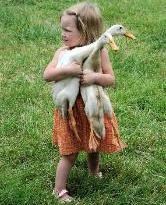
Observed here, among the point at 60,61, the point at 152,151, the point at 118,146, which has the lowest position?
the point at 152,151

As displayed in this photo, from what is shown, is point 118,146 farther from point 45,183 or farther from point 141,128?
point 141,128

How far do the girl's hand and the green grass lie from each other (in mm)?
834

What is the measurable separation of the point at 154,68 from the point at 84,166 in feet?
9.29

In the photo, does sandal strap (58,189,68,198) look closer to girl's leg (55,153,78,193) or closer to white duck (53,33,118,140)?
girl's leg (55,153,78,193)

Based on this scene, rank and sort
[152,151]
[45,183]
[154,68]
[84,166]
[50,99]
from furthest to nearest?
[154,68] < [50,99] < [152,151] < [84,166] < [45,183]

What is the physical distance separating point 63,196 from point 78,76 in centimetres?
85

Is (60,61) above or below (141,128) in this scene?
above

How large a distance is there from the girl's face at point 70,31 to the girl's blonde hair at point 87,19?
0.08 feet

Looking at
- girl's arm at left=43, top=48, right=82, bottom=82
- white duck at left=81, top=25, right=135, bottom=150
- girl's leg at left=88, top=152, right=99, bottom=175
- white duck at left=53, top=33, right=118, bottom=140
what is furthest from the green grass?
girl's arm at left=43, top=48, right=82, bottom=82

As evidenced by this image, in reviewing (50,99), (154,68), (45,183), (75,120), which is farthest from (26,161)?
(154,68)

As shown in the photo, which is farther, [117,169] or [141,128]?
[141,128]

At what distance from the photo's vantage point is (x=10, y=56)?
7688 mm

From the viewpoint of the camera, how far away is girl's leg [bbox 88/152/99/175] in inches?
178

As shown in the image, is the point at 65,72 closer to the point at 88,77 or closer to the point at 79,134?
the point at 88,77
